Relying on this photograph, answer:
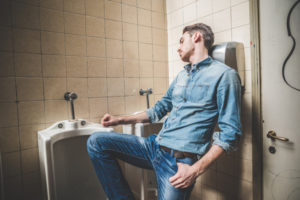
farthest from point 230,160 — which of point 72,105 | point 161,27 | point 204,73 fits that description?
point 161,27

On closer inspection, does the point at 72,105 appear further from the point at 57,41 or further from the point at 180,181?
the point at 180,181

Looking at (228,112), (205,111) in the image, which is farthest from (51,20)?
(228,112)

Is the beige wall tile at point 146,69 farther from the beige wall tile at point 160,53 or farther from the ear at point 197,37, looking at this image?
the ear at point 197,37

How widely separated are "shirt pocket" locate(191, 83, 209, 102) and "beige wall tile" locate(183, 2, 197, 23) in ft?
2.93

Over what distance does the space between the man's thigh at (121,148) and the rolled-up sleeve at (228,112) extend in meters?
0.43

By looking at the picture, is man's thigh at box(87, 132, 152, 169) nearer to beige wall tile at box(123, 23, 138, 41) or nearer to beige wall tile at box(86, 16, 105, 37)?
beige wall tile at box(86, 16, 105, 37)

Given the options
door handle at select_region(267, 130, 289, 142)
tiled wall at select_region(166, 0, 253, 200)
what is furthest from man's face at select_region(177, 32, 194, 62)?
door handle at select_region(267, 130, 289, 142)

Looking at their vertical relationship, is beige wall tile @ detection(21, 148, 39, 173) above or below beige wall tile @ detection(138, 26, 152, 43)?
below

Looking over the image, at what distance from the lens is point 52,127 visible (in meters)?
1.39

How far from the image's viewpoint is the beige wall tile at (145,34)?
1.90m

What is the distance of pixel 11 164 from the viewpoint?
1358 mm

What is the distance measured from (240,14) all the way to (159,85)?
97cm

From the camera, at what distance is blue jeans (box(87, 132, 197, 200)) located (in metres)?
1.05

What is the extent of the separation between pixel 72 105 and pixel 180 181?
98 centimetres
